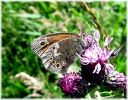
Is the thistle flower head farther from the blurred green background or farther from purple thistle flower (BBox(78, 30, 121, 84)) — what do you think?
the blurred green background

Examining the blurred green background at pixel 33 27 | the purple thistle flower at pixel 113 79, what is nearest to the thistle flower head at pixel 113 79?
the purple thistle flower at pixel 113 79

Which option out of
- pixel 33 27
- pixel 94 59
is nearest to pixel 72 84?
pixel 94 59

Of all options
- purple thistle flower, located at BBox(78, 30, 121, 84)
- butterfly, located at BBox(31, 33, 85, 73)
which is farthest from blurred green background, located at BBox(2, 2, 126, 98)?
purple thistle flower, located at BBox(78, 30, 121, 84)

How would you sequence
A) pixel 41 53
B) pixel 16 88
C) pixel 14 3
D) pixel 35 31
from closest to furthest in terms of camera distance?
pixel 41 53 < pixel 16 88 < pixel 35 31 < pixel 14 3

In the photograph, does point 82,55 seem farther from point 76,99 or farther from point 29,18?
point 29,18

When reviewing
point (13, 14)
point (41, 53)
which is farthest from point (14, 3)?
point (41, 53)

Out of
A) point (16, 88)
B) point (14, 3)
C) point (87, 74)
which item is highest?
point (14, 3)

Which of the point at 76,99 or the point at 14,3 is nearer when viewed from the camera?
the point at 76,99

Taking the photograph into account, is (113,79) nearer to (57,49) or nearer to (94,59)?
(94,59)
